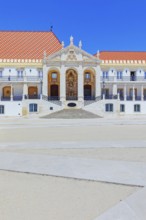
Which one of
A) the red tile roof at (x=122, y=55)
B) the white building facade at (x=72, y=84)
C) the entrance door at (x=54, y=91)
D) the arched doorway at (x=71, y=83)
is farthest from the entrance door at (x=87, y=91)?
the red tile roof at (x=122, y=55)

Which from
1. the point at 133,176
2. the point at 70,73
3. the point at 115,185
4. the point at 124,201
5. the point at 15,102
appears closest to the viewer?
the point at 124,201

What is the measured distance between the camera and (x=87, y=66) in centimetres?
4238

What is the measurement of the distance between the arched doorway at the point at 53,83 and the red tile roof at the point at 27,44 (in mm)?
3715

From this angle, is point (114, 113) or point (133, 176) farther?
point (114, 113)

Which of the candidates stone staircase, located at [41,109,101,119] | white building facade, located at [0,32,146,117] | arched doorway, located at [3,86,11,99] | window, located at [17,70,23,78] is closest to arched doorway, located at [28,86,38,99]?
white building facade, located at [0,32,146,117]

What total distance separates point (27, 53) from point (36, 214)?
4402 centimetres

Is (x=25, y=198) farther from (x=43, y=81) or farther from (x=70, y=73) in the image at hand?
(x=70, y=73)

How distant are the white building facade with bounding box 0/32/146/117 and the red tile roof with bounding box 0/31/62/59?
5.00 feet

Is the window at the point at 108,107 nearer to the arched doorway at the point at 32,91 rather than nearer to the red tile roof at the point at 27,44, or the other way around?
the arched doorway at the point at 32,91

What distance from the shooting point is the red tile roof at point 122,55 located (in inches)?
1886

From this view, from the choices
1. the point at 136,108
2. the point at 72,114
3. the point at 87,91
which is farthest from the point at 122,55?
the point at 72,114

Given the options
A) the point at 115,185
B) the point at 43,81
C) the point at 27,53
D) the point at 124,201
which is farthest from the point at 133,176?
the point at 27,53

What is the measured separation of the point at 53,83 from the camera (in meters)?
45.2

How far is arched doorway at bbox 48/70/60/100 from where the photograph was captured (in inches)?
1771
